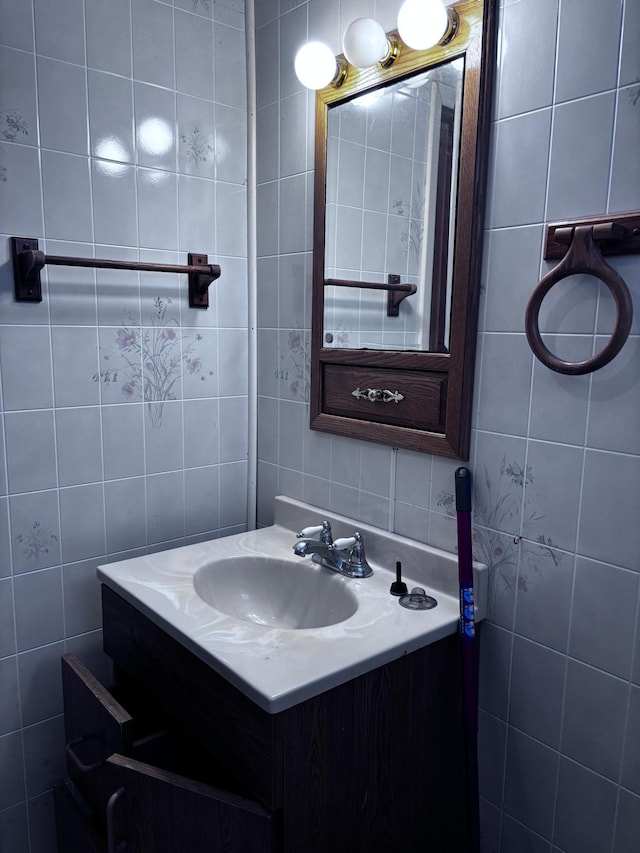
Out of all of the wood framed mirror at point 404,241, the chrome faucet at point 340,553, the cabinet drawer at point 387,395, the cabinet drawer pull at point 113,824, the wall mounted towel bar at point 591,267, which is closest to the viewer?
the wall mounted towel bar at point 591,267

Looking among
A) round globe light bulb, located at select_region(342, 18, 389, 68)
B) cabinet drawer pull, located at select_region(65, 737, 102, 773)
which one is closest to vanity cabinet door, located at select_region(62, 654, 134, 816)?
cabinet drawer pull, located at select_region(65, 737, 102, 773)

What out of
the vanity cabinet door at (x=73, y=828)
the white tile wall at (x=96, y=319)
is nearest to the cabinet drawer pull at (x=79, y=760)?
the vanity cabinet door at (x=73, y=828)

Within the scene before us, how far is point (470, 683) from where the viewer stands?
1.10 metres

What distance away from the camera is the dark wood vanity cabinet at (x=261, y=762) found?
95cm

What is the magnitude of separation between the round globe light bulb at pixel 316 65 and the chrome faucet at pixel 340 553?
3.29 feet

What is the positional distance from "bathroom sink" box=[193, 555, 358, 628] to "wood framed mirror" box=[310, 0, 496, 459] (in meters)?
0.35

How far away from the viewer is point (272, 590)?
147 centimetres

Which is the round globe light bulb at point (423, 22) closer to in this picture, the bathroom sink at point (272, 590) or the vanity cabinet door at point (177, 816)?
the bathroom sink at point (272, 590)

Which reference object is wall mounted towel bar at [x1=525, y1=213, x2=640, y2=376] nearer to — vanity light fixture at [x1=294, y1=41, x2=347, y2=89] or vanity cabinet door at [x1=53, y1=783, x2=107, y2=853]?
vanity light fixture at [x1=294, y1=41, x2=347, y2=89]

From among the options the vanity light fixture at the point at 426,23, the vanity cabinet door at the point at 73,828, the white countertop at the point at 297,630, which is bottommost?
the vanity cabinet door at the point at 73,828

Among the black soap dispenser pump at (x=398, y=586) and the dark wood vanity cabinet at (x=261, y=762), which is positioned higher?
the black soap dispenser pump at (x=398, y=586)

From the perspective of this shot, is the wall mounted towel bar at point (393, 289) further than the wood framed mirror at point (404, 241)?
Yes

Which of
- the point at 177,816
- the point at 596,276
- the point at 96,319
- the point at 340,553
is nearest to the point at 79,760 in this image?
the point at 177,816

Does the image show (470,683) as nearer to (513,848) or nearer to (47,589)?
(513,848)
